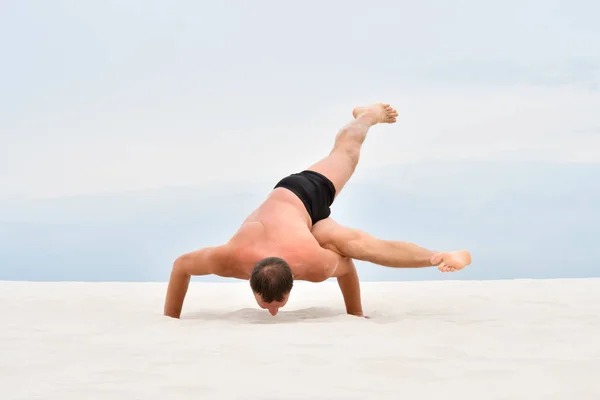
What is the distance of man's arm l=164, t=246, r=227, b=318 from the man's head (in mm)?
436

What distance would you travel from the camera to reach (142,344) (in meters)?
2.97

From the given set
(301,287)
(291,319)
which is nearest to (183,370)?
(291,319)

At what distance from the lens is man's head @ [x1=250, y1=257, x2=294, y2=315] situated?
3430 mm

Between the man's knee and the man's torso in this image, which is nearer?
the man's torso

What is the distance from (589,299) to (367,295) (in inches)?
73.5

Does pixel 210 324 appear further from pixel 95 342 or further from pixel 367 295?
pixel 367 295

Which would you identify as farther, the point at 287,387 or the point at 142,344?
the point at 142,344

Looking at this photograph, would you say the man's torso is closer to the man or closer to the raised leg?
the man

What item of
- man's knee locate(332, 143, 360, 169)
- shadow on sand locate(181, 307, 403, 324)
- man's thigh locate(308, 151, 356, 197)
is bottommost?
shadow on sand locate(181, 307, 403, 324)

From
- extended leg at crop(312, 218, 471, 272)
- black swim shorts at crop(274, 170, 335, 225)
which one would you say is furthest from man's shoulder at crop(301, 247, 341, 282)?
black swim shorts at crop(274, 170, 335, 225)

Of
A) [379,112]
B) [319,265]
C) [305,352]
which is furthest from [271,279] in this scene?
[379,112]

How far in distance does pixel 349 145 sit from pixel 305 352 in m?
2.72

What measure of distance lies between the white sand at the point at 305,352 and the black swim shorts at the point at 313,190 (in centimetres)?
70

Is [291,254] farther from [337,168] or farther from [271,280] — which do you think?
[337,168]
